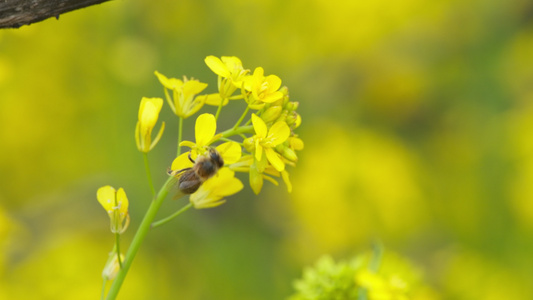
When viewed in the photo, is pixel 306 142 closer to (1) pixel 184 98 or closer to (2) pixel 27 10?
Result: (1) pixel 184 98

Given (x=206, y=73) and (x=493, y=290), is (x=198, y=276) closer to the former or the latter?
(x=206, y=73)

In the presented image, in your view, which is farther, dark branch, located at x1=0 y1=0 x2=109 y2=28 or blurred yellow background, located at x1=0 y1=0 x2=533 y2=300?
blurred yellow background, located at x1=0 y1=0 x2=533 y2=300

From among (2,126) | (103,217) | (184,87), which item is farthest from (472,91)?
(184,87)

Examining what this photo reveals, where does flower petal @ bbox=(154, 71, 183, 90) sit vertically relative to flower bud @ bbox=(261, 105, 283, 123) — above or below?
above

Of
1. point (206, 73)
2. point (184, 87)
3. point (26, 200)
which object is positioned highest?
point (206, 73)

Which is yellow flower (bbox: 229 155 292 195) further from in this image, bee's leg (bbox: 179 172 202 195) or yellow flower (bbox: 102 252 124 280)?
yellow flower (bbox: 102 252 124 280)

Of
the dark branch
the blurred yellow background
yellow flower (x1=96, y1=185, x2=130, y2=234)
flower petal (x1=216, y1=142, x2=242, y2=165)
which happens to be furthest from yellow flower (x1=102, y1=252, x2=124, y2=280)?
the blurred yellow background

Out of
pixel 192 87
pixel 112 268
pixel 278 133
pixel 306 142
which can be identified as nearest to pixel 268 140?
pixel 278 133
